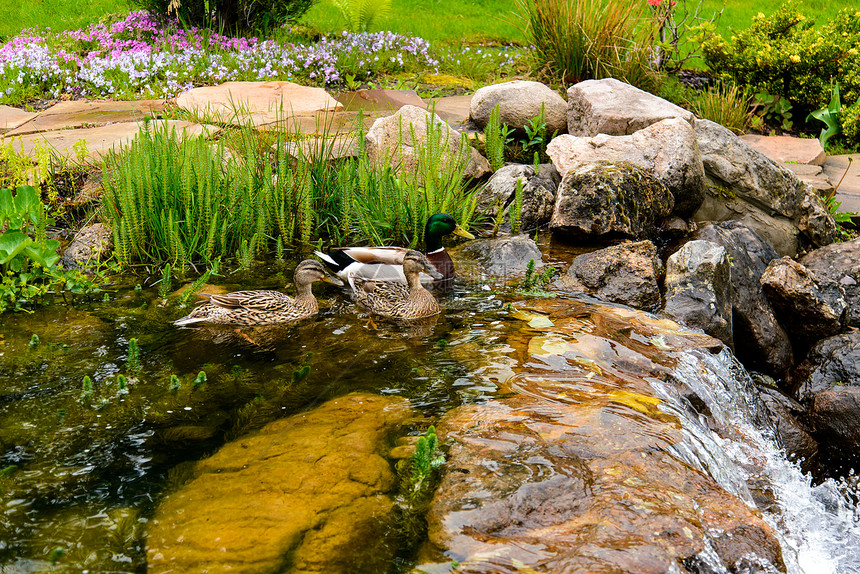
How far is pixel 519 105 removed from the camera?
331 inches

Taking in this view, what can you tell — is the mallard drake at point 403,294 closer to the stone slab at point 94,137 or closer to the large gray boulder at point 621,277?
the large gray boulder at point 621,277

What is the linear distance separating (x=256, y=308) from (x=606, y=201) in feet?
11.0

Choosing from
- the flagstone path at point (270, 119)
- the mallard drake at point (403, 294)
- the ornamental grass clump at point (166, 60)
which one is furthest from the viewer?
the ornamental grass clump at point (166, 60)

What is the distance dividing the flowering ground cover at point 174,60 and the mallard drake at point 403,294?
583cm

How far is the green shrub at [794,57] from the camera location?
9742mm

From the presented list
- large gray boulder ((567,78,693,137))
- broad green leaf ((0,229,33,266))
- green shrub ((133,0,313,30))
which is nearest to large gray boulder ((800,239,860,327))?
large gray boulder ((567,78,693,137))

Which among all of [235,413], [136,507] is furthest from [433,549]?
[235,413]

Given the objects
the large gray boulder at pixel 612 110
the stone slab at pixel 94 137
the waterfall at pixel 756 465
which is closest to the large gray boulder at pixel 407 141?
the large gray boulder at pixel 612 110

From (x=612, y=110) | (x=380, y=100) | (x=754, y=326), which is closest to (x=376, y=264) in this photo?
(x=754, y=326)

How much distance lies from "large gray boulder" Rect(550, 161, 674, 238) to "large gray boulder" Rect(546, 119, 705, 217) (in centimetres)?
27

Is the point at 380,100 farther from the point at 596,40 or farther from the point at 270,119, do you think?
the point at 596,40

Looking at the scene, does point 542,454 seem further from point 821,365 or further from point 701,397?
point 821,365

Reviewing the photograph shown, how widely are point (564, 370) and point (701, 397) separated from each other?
928 mm

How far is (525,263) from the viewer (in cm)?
595
